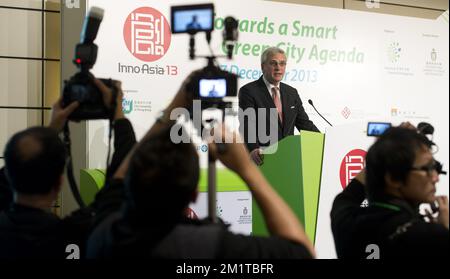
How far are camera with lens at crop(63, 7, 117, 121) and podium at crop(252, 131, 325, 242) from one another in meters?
1.78

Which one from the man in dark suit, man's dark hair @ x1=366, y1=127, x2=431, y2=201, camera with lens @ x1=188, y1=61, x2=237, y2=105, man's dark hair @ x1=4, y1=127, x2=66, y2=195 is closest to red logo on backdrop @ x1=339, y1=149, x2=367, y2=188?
the man in dark suit

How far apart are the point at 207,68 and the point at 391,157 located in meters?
0.59

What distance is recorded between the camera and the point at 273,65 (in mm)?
3820

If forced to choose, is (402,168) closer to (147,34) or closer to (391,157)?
(391,157)

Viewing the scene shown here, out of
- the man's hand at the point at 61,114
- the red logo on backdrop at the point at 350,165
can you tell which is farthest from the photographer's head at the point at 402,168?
the red logo on backdrop at the point at 350,165

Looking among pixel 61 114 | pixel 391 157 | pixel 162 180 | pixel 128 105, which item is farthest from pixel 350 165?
pixel 162 180

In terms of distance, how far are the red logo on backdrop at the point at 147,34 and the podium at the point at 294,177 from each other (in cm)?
102

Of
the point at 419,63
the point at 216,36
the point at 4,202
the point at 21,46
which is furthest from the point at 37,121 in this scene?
the point at 419,63

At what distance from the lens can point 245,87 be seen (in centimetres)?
366

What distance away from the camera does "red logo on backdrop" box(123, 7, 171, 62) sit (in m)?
3.43

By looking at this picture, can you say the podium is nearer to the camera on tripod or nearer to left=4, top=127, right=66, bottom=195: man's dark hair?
the camera on tripod

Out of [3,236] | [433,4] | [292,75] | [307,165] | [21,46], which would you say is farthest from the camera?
[433,4]

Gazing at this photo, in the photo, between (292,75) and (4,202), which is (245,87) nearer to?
(292,75)
